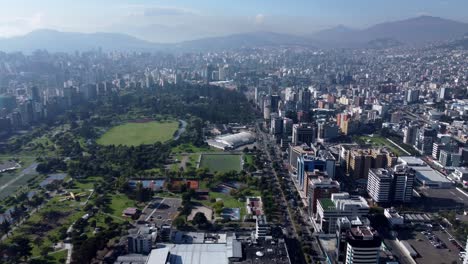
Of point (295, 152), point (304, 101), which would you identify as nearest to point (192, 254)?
point (295, 152)

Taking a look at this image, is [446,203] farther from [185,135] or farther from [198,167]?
[185,135]

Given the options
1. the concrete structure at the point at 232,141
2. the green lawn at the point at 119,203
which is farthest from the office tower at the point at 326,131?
the green lawn at the point at 119,203

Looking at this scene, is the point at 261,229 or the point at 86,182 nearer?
the point at 261,229

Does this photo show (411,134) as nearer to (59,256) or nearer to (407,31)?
(59,256)

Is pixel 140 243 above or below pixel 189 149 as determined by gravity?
above

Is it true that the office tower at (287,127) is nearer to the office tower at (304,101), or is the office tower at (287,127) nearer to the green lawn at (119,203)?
the office tower at (304,101)

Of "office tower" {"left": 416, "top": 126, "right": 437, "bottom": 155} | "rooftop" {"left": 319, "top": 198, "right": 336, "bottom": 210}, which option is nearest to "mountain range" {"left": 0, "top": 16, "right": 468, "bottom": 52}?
"office tower" {"left": 416, "top": 126, "right": 437, "bottom": 155}

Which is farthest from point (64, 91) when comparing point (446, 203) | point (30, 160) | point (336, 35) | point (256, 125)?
point (336, 35)

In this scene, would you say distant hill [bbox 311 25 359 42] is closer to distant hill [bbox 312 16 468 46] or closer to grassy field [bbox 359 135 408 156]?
distant hill [bbox 312 16 468 46]
